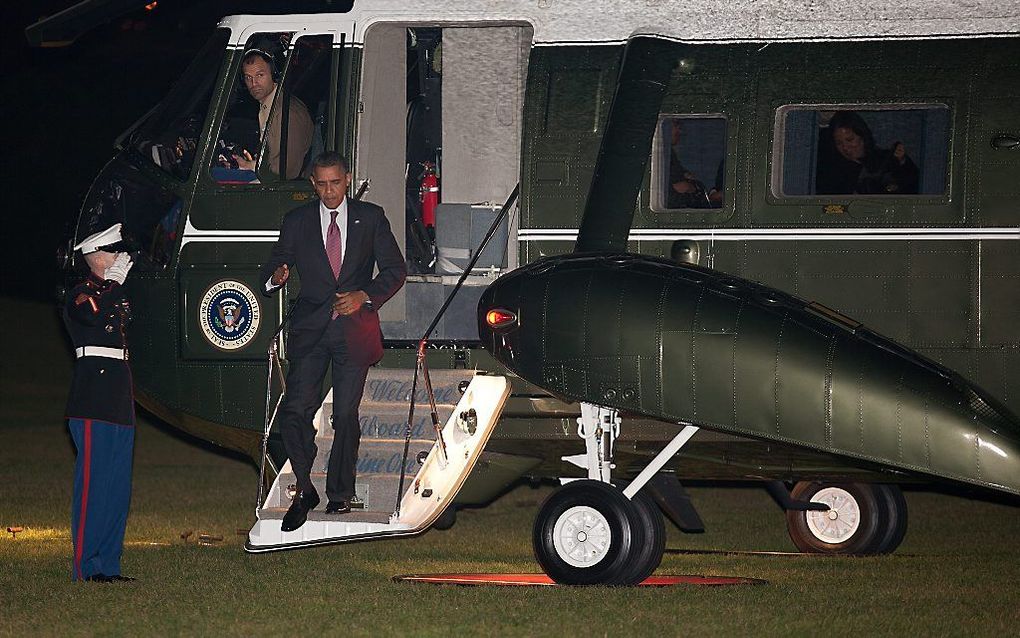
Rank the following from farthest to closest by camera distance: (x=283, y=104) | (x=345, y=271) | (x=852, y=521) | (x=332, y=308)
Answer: (x=852, y=521), (x=283, y=104), (x=345, y=271), (x=332, y=308)

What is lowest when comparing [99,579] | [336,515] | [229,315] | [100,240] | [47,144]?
[99,579]

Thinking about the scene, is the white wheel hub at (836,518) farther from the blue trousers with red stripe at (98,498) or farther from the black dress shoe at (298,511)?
the blue trousers with red stripe at (98,498)

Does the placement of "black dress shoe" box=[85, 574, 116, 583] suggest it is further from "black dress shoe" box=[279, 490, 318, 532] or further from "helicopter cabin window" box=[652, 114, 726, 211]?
"helicopter cabin window" box=[652, 114, 726, 211]

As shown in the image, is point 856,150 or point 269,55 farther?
point 269,55

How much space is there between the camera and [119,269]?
906 centimetres

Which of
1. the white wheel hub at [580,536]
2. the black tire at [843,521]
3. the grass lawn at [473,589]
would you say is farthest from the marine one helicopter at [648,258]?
the grass lawn at [473,589]

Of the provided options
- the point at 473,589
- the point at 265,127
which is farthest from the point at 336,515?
the point at 265,127

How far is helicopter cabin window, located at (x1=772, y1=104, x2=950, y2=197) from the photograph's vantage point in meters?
9.23

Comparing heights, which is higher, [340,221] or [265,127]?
[265,127]

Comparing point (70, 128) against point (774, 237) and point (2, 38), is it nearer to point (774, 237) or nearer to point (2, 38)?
point (2, 38)

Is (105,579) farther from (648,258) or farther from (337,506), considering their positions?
(648,258)

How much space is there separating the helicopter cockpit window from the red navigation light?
2.42m

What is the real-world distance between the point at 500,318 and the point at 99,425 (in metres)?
2.46

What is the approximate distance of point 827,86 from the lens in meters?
9.23
